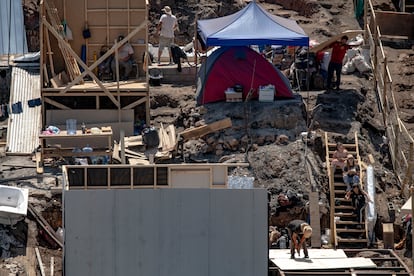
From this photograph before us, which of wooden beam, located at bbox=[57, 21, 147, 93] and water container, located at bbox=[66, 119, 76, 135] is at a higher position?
wooden beam, located at bbox=[57, 21, 147, 93]

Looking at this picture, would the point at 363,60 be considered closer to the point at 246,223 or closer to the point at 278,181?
the point at 278,181

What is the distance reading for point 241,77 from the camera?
1785 inches

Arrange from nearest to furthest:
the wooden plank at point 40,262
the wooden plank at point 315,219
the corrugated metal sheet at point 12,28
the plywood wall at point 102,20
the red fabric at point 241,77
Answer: the wooden plank at point 40,262, the wooden plank at point 315,219, the red fabric at point 241,77, the plywood wall at point 102,20, the corrugated metal sheet at point 12,28

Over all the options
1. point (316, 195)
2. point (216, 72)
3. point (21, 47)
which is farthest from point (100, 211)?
point (21, 47)

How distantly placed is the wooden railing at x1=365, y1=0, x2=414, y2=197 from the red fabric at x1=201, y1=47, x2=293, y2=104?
2608 millimetres

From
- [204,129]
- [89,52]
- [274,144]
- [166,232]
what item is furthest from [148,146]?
[166,232]

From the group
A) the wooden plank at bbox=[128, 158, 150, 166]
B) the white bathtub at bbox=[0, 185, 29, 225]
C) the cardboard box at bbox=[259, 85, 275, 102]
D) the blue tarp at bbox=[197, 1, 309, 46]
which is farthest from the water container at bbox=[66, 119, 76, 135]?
the cardboard box at bbox=[259, 85, 275, 102]

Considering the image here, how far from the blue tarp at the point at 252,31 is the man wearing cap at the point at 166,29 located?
2171mm

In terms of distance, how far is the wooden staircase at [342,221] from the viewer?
134 feet

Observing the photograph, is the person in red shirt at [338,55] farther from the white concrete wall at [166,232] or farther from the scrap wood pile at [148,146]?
the white concrete wall at [166,232]

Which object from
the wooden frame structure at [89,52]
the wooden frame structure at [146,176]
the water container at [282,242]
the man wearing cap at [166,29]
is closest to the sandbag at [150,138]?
the wooden frame structure at [89,52]

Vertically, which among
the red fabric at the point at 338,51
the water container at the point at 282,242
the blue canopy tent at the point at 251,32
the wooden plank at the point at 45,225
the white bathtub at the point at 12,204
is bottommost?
the water container at the point at 282,242

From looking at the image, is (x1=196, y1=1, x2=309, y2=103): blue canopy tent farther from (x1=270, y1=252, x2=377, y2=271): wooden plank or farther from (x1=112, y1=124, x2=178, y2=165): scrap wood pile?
(x1=270, y1=252, x2=377, y2=271): wooden plank

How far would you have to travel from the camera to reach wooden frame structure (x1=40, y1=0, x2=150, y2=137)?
147 feet
